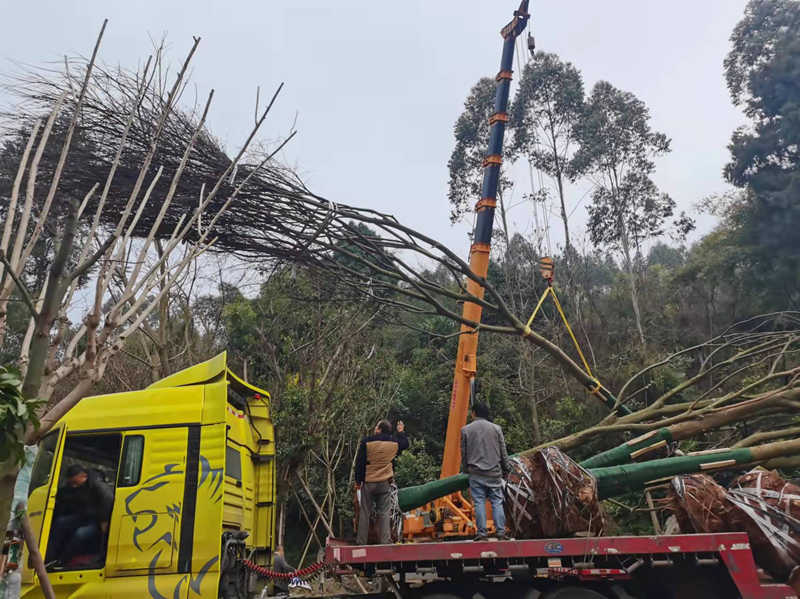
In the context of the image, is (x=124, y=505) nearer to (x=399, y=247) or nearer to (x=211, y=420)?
(x=211, y=420)

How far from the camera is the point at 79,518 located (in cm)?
537

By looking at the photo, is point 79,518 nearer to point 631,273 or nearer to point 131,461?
point 131,461

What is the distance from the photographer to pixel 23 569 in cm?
518

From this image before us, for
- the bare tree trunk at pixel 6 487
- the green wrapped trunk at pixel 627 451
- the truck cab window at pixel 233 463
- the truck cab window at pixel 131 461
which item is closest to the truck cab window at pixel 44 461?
the truck cab window at pixel 131 461

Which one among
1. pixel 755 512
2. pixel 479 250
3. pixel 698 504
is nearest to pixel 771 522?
pixel 755 512

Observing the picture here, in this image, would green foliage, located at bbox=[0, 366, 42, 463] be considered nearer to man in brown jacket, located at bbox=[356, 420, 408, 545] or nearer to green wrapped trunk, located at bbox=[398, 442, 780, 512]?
man in brown jacket, located at bbox=[356, 420, 408, 545]

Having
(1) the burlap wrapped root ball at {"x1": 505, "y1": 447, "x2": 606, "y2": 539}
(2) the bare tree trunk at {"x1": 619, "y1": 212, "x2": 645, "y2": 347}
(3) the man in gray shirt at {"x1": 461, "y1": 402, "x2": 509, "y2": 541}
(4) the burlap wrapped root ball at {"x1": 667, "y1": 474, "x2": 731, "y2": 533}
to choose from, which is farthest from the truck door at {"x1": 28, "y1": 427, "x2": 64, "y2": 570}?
(2) the bare tree trunk at {"x1": 619, "y1": 212, "x2": 645, "y2": 347}

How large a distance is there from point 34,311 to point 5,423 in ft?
1.78

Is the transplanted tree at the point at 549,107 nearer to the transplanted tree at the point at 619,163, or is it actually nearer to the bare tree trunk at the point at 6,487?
the transplanted tree at the point at 619,163

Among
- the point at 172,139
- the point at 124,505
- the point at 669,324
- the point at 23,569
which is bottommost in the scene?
the point at 23,569

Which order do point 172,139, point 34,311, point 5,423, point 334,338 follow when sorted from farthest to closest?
1. point 334,338
2. point 172,139
3. point 34,311
4. point 5,423

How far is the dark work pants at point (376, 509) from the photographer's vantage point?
6.04 meters

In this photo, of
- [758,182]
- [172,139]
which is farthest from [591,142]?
[172,139]

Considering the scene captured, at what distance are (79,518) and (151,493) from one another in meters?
0.69
